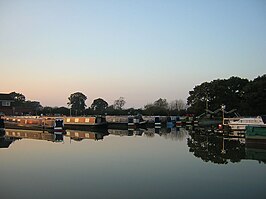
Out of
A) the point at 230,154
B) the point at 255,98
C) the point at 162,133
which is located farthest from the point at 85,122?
the point at 230,154

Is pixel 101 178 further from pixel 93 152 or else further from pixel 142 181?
pixel 93 152

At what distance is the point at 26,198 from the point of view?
27.7ft

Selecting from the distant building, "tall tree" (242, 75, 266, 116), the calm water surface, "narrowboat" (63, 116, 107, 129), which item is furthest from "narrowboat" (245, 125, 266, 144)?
the distant building

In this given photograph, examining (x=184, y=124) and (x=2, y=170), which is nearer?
(x=2, y=170)

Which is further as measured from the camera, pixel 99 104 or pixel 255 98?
pixel 99 104

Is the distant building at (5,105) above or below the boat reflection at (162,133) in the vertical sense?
above

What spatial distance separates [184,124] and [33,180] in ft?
134

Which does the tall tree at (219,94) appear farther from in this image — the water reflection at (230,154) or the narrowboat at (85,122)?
the water reflection at (230,154)

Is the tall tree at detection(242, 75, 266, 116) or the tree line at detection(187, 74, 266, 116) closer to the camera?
the tall tree at detection(242, 75, 266, 116)

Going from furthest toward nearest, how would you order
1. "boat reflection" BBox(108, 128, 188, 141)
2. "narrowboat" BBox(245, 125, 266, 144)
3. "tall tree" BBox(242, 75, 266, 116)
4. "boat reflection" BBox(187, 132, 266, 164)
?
1. "tall tree" BBox(242, 75, 266, 116)
2. "boat reflection" BBox(108, 128, 188, 141)
3. "narrowboat" BBox(245, 125, 266, 144)
4. "boat reflection" BBox(187, 132, 266, 164)

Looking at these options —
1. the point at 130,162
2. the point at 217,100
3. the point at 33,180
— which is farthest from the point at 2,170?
the point at 217,100

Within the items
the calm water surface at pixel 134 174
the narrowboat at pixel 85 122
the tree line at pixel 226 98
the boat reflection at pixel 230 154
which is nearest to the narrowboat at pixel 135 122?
the narrowboat at pixel 85 122

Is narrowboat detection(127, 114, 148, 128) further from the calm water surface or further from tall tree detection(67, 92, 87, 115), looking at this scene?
tall tree detection(67, 92, 87, 115)

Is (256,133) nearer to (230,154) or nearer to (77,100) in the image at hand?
(230,154)
